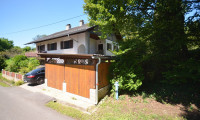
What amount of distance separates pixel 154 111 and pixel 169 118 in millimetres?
598

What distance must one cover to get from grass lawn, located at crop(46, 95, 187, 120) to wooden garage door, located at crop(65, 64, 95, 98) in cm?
124

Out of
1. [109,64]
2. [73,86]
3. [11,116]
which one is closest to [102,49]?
[109,64]

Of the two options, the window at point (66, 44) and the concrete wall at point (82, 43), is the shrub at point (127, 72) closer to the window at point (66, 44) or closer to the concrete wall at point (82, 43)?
the concrete wall at point (82, 43)

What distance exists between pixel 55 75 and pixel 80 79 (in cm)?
290

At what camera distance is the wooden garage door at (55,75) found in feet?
23.6

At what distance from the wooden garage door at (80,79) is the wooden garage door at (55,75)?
751 mm

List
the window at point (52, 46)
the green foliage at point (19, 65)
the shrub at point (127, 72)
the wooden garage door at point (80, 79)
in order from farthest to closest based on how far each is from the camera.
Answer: the window at point (52, 46) → the green foliage at point (19, 65) → the wooden garage door at point (80, 79) → the shrub at point (127, 72)

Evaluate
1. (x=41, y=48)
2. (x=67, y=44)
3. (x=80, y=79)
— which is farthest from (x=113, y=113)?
(x=41, y=48)

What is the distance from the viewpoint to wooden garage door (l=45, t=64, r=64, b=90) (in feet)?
23.6

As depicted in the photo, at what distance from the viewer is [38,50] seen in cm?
1631

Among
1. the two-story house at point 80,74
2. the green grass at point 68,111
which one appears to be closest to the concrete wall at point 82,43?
the two-story house at point 80,74

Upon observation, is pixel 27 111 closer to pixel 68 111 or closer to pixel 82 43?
pixel 68 111

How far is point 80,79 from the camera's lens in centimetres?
599

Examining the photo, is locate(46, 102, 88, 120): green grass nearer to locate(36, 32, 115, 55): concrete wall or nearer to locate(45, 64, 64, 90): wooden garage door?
locate(45, 64, 64, 90): wooden garage door
